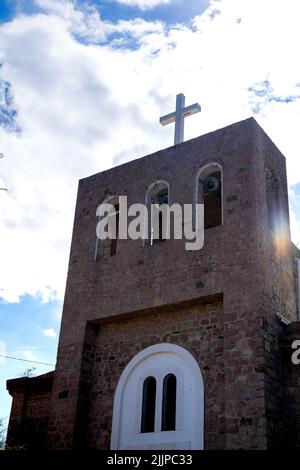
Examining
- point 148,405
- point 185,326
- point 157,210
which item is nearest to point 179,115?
point 157,210

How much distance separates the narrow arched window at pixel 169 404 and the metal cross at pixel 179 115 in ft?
19.0

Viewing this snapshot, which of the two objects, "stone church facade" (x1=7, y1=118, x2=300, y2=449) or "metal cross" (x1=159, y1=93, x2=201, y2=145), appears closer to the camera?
"stone church facade" (x1=7, y1=118, x2=300, y2=449)

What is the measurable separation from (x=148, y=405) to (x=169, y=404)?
55cm

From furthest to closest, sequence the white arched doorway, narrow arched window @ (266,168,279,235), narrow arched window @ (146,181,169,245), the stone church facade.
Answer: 1. narrow arched window @ (146,181,169,245)
2. narrow arched window @ (266,168,279,235)
3. the white arched doorway
4. the stone church facade

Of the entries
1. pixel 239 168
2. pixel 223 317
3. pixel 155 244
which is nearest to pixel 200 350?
pixel 223 317

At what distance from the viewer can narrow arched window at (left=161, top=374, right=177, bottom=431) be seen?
39.6 feet

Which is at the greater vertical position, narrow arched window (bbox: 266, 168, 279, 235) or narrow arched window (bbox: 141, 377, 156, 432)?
narrow arched window (bbox: 266, 168, 279, 235)

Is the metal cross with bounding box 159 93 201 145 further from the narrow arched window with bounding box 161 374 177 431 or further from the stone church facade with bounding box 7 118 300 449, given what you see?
the narrow arched window with bounding box 161 374 177 431

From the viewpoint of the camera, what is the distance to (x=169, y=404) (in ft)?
40.5

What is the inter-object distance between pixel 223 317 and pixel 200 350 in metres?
0.85

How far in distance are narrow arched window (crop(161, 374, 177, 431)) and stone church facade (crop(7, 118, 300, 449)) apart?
1.0 inches

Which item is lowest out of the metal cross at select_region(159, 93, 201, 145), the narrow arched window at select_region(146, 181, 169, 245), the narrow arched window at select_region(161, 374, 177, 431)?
the narrow arched window at select_region(161, 374, 177, 431)

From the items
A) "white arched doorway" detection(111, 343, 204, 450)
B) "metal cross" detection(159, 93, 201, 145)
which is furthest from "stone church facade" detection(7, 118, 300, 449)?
"metal cross" detection(159, 93, 201, 145)

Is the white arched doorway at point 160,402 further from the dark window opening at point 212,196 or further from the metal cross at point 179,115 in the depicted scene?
the metal cross at point 179,115
